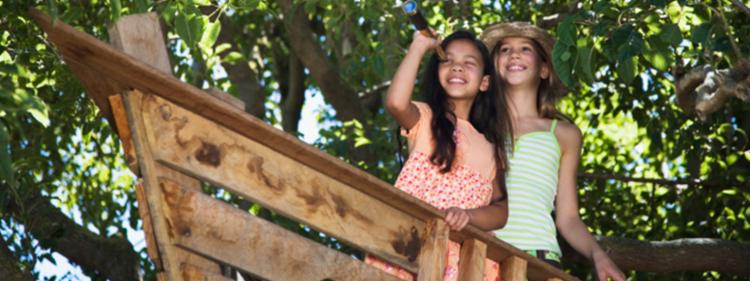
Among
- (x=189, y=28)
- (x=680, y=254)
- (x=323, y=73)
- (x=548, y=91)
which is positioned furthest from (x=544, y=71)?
(x=323, y=73)

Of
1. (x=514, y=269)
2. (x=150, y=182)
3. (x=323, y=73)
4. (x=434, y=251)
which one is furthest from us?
(x=323, y=73)

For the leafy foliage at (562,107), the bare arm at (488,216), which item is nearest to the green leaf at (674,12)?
the leafy foliage at (562,107)

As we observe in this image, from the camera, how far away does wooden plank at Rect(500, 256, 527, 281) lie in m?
4.14

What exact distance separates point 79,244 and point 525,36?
2.39 metres

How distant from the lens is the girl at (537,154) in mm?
4633

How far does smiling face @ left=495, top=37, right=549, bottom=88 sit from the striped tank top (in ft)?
0.93

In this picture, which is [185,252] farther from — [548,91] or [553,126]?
[548,91]

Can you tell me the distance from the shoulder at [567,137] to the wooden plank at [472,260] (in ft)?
3.34

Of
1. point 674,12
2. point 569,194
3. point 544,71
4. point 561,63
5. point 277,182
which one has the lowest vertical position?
point 277,182

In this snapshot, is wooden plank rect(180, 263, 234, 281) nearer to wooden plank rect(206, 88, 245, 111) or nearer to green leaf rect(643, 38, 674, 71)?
wooden plank rect(206, 88, 245, 111)

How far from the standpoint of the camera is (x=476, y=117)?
15.1 feet

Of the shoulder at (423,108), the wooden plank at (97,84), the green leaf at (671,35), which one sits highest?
the green leaf at (671,35)

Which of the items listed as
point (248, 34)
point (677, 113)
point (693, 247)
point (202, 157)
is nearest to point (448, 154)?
point (202, 157)

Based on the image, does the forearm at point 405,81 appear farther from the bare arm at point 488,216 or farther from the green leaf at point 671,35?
the green leaf at point 671,35
